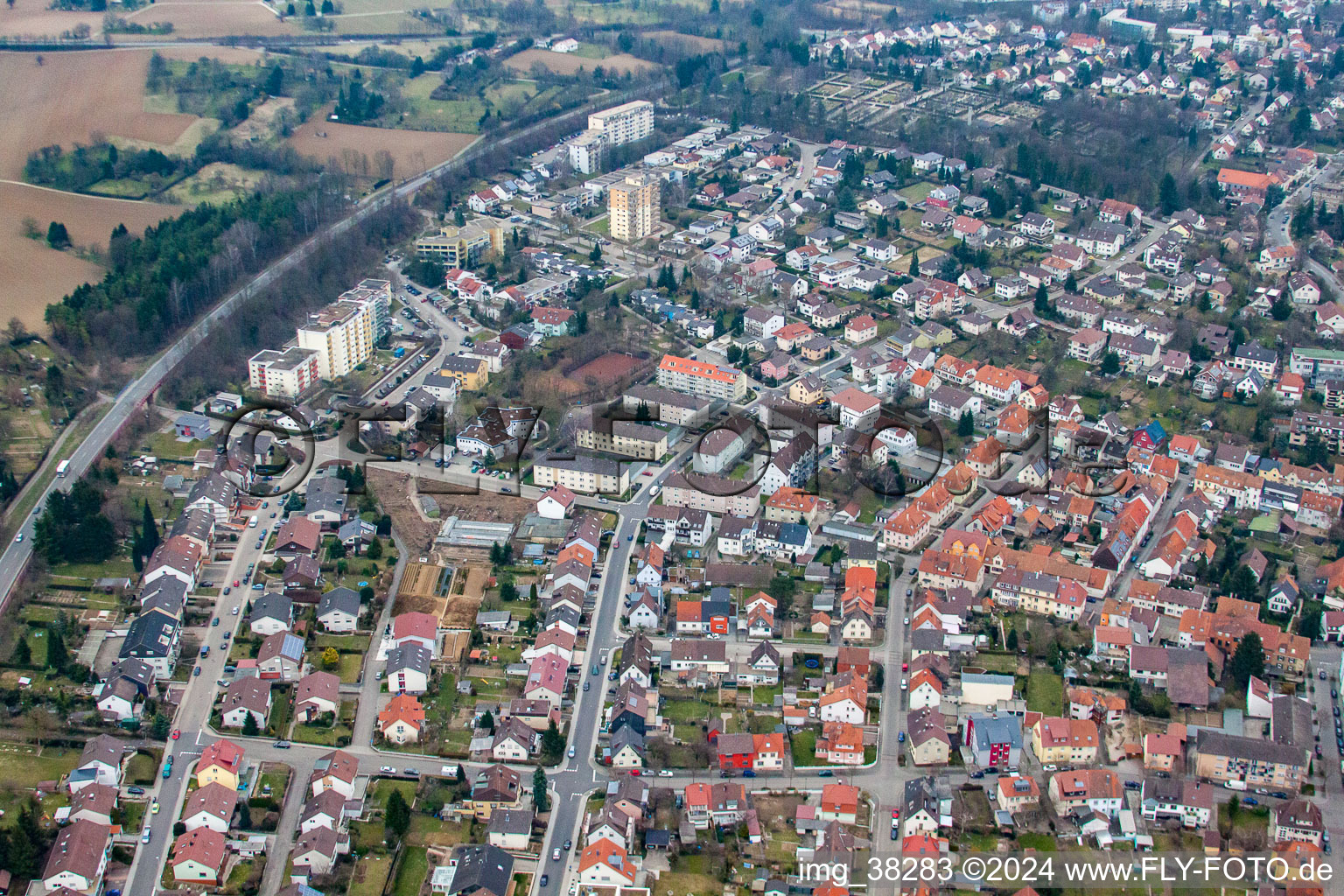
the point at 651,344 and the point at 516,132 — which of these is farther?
the point at 516,132

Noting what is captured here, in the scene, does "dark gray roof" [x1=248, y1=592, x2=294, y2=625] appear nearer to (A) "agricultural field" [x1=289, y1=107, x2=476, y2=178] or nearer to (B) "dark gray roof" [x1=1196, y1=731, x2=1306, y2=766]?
(B) "dark gray roof" [x1=1196, y1=731, x2=1306, y2=766]

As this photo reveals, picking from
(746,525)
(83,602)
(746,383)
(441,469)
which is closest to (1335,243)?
(746,383)

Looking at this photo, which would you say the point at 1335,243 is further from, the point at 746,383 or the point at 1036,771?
the point at 1036,771

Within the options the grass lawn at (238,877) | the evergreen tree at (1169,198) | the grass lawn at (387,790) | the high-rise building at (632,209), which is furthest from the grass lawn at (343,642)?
the evergreen tree at (1169,198)

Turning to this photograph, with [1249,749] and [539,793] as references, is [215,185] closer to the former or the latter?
[539,793]

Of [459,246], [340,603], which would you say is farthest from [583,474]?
[459,246]

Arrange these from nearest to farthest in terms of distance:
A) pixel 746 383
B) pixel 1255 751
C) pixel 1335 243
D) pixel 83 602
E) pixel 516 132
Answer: pixel 1255 751
pixel 83 602
pixel 746 383
pixel 1335 243
pixel 516 132

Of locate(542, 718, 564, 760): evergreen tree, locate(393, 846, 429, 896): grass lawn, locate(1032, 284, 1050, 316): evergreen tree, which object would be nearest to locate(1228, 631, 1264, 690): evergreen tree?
locate(542, 718, 564, 760): evergreen tree

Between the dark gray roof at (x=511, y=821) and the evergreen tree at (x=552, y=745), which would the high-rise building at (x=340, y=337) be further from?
the dark gray roof at (x=511, y=821)
